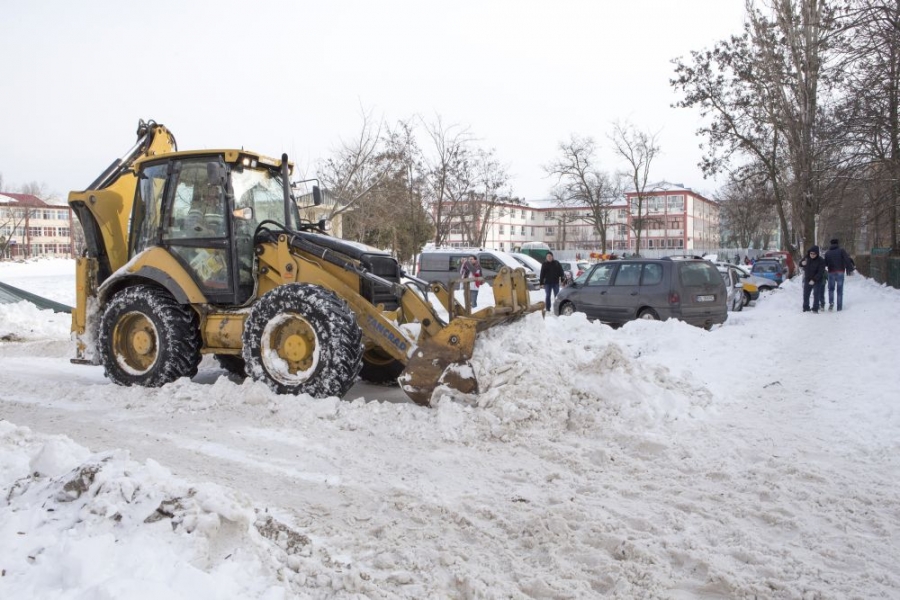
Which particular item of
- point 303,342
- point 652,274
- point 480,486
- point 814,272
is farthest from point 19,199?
point 480,486

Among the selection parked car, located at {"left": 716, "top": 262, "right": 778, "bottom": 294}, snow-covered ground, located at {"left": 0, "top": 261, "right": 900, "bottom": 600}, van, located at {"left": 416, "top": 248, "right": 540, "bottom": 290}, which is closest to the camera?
snow-covered ground, located at {"left": 0, "top": 261, "right": 900, "bottom": 600}

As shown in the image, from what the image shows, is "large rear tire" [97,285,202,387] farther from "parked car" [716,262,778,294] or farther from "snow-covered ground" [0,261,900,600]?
"parked car" [716,262,778,294]

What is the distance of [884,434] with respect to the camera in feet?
19.7

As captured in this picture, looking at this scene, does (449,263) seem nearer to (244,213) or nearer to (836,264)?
(836,264)

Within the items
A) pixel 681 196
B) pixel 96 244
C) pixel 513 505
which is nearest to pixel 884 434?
pixel 513 505

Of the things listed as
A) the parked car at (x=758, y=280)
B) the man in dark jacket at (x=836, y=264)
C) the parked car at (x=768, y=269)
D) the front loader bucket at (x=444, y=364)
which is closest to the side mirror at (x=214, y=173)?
the front loader bucket at (x=444, y=364)

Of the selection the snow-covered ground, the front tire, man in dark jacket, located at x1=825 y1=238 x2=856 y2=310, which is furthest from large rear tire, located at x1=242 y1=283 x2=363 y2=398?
man in dark jacket, located at x1=825 y1=238 x2=856 y2=310

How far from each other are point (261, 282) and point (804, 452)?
5.65m

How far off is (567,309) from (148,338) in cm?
940

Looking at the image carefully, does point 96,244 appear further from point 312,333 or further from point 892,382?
point 892,382

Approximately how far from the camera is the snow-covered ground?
3.24 meters

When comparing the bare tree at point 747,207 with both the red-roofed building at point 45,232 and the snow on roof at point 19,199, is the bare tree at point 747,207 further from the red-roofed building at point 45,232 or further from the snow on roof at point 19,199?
the red-roofed building at point 45,232

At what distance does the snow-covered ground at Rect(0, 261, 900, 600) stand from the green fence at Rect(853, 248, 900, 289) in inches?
709

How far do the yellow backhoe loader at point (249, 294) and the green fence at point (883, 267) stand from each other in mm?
21878
